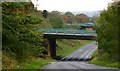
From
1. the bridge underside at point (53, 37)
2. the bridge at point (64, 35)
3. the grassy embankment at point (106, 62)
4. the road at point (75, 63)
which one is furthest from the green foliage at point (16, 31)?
the bridge underside at point (53, 37)

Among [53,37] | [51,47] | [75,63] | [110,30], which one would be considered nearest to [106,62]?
[75,63]

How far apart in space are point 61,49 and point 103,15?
6082 cm

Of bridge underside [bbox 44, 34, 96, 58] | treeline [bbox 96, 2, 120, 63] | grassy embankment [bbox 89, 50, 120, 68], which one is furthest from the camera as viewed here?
bridge underside [bbox 44, 34, 96, 58]

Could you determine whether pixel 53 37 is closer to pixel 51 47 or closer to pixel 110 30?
pixel 51 47

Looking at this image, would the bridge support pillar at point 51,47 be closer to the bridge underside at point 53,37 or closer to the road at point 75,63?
the bridge underside at point 53,37

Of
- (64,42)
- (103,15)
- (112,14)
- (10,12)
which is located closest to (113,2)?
(112,14)

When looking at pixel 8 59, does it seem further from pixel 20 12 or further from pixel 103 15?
pixel 103 15

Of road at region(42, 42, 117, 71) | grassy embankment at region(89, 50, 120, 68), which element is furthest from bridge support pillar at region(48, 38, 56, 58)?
grassy embankment at region(89, 50, 120, 68)

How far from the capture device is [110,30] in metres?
48.5

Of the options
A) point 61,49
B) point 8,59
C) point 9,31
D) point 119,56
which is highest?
point 9,31

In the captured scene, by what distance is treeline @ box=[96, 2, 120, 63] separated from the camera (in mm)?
44422

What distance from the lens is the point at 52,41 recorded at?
93250mm

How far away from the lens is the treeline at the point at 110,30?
44422 mm

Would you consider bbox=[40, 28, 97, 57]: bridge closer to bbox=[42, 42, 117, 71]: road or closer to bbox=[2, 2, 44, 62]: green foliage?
bbox=[42, 42, 117, 71]: road
